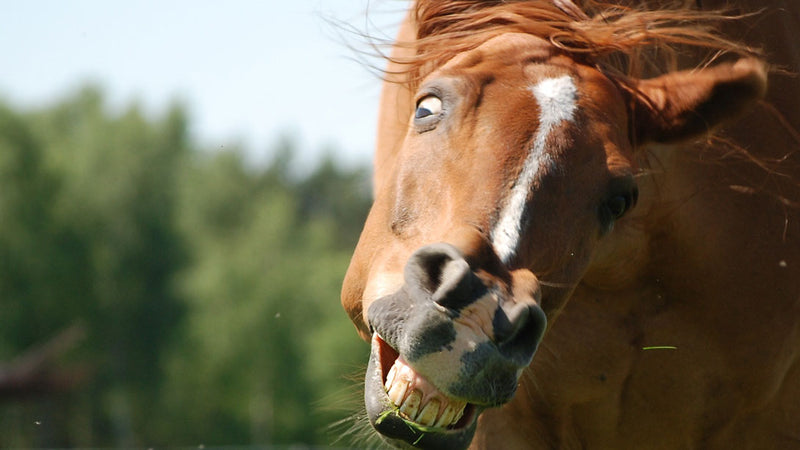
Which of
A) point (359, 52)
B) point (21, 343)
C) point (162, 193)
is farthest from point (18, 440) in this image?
point (359, 52)

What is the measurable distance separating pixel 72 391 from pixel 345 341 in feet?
48.4

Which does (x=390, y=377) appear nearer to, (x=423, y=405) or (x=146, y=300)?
(x=423, y=405)

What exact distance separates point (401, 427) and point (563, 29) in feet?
4.94

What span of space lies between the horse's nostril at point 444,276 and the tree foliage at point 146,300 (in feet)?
103

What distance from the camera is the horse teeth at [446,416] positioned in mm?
2773

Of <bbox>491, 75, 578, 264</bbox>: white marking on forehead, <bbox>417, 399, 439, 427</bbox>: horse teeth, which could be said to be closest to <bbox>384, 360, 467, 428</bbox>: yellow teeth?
<bbox>417, 399, 439, 427</bbox>: horse teeth

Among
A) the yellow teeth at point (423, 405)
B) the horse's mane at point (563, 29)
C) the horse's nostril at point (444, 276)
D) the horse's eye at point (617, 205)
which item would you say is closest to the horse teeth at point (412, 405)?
the yellow teeth at point (423, 405)

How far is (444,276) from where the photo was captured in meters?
2.66

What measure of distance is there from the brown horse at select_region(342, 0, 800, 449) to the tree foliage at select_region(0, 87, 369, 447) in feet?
99.1

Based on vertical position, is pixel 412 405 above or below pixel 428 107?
below

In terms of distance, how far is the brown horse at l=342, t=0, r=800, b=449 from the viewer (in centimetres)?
277

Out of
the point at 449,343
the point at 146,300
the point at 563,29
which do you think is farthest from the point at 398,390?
the point at 146,300

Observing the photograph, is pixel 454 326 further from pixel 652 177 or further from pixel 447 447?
pixel 652 177

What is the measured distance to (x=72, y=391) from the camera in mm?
40906
